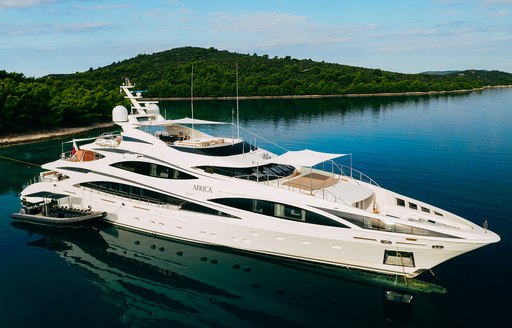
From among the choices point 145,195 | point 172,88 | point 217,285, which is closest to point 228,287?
point 217,285

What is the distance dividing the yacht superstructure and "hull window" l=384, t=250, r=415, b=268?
4 cm

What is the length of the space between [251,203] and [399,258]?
21.2ft

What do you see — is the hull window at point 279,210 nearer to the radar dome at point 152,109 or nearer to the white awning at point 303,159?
the white awning at point 303,159

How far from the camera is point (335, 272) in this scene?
53.9 feet

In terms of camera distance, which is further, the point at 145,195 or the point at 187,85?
the point at 187,85

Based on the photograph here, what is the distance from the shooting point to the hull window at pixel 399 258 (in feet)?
50.4

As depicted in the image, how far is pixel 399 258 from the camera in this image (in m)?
15.4

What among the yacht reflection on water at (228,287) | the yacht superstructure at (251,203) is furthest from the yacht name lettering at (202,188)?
the yacht reflection on water at (228,287)

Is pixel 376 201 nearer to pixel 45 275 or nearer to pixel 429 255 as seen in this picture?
pixel 429 255

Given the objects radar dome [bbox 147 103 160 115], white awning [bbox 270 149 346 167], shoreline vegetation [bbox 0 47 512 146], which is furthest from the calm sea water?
shoreline vegetation [bbox 0 47 512 146]

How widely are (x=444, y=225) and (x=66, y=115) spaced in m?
55.9

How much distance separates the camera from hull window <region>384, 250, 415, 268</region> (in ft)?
50.4

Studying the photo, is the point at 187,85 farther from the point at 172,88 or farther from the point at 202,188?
the point at 202,188

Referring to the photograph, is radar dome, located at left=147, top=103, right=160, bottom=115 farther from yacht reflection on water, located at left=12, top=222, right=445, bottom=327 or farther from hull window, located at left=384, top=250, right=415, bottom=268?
hull window, located at left=384, top=250, right=415, bottom=268
